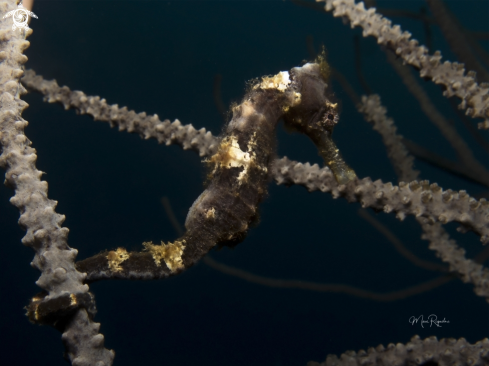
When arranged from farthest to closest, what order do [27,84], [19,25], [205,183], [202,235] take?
1. [27,84]
2. [205,183]
3. [202,235]
4. [19,25]

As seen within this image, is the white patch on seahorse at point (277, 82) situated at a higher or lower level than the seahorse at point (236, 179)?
higher

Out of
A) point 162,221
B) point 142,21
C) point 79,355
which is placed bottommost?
point 79,355

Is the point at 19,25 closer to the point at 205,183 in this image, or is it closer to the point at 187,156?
the point at 205,183

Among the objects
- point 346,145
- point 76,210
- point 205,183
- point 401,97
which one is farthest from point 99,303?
point 401,97

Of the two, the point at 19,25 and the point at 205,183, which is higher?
the point at 19,25

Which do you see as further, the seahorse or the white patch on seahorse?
the white patch on seahorse

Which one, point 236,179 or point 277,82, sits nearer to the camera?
point 236,179

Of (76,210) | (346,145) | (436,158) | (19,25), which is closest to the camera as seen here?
(19,25)

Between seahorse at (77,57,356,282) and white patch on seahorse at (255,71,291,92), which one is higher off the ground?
white patch on seahorse at (255,71,291,92)

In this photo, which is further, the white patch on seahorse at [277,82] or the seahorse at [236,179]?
the white patch on seahorse at [277,82]

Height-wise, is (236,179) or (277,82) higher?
(277,82)

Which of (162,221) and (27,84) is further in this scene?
(162,221)
